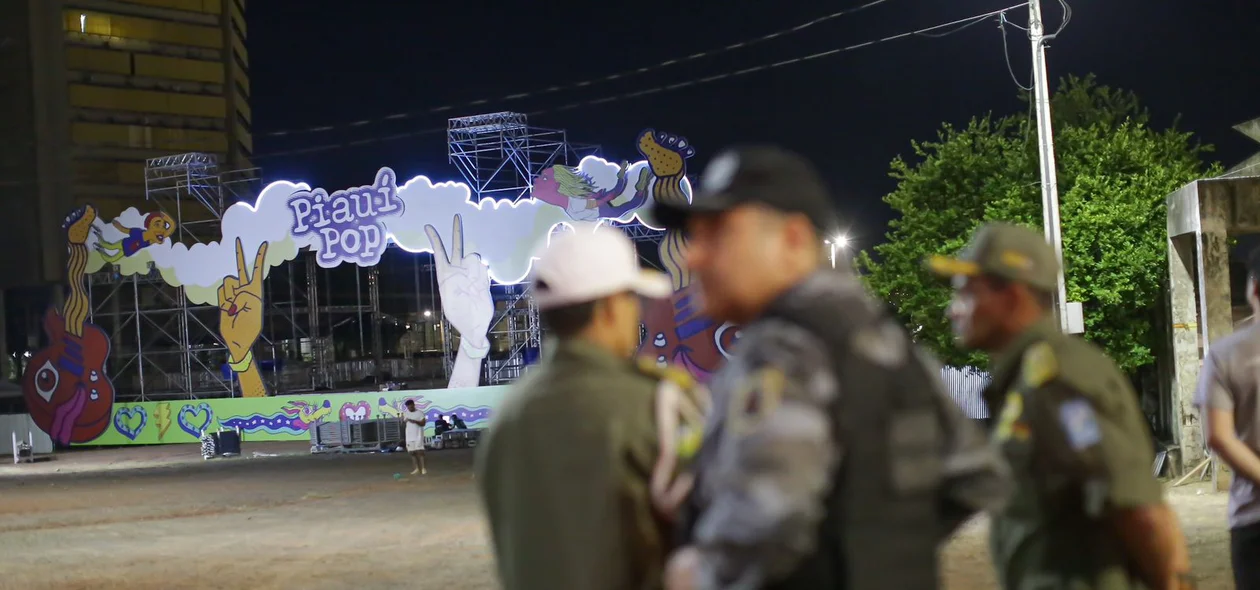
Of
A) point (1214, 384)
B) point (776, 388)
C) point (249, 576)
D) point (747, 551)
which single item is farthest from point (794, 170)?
point (249, 576)

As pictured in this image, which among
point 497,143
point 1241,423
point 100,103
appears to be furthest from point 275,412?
point 100,103

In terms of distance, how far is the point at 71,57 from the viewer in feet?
249

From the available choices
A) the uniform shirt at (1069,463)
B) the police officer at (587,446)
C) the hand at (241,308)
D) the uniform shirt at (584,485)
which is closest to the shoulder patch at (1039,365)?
the uniform shirt at (1069,463)

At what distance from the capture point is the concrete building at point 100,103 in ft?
227

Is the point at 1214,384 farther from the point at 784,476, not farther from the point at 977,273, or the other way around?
the point at 784,476

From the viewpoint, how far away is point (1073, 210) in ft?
75.4

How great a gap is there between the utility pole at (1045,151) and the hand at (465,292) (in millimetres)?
19087

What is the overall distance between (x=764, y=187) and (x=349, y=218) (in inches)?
1380

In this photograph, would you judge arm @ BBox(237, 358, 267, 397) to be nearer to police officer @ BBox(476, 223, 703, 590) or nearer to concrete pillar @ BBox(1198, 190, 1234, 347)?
concrete pillar @ BBox(1198, 190, 1234, 347)

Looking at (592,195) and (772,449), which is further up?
(592,195)

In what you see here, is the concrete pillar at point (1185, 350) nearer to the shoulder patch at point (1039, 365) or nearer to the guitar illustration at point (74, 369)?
the shoulder patch at point (1039, 365)

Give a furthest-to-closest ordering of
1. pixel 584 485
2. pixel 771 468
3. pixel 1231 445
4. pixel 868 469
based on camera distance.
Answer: pixel 1231 445, pixel 584 485, pixel 868 469, pixel 771 468

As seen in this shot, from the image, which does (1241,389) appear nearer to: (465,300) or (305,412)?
(465,300)

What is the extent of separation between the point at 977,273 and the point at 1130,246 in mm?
19312
